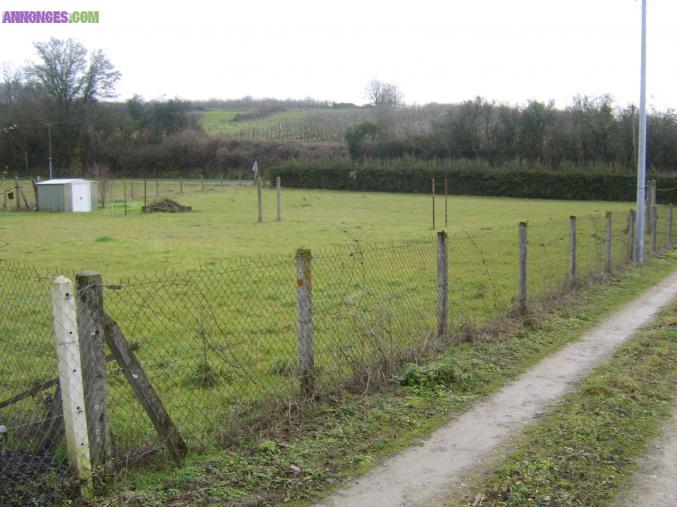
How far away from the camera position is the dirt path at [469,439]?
4125mm

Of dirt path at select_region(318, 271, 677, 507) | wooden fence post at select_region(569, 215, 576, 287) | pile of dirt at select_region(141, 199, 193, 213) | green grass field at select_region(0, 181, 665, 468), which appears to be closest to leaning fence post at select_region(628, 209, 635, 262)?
green grass field at select_region(0, 181, 665, 468)

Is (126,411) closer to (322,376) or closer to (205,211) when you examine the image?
(322,376)

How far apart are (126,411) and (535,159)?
6207 cm

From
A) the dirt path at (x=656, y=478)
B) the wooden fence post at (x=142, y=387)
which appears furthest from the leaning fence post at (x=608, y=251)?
the wooden fence post at (x=142, y=387)

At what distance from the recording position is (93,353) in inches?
149

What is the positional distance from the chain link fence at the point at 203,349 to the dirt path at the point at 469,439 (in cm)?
103

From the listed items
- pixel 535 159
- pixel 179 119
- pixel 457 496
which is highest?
pixel 179 119

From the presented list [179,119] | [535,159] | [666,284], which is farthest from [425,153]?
[666,284]

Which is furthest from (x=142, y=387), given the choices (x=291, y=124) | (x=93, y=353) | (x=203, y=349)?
(x=291, y=124)

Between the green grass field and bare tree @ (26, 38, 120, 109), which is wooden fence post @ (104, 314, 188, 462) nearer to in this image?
the green grass field

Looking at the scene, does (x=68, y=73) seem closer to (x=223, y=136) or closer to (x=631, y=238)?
(x=223, y=136)

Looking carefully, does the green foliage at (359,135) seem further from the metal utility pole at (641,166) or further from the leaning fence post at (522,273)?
the leaning fence post at (522,273)

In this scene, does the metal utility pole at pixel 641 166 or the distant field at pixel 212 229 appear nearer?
the metal utility pole at pixel 641 166

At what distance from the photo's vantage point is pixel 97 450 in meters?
3.88
